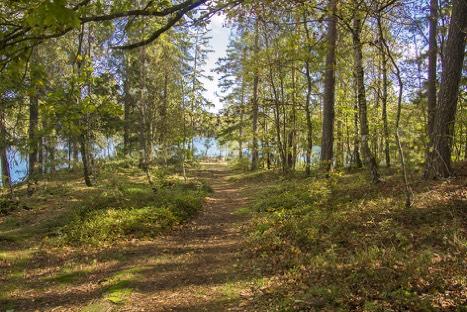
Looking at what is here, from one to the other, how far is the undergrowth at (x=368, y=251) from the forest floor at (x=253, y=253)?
3 cm

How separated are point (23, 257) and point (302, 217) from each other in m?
6.83

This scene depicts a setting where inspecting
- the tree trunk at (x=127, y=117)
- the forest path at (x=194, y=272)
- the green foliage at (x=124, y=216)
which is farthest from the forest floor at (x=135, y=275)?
the tree trunk at (x=127, y=117)

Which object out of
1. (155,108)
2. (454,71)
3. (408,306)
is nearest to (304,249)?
(408,306)

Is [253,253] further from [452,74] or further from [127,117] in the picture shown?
[127,117]

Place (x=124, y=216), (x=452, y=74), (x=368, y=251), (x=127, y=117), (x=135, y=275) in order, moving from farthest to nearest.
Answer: (x=127, y=117), (x=124, y=216), (x=452, y=74), (x=135, y=275), (x=368, y=251)

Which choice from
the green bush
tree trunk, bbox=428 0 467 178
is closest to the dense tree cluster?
tree trunk, bbox=428 0 467 178

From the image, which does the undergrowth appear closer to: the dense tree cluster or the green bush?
the dense tree cluster

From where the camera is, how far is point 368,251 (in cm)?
670

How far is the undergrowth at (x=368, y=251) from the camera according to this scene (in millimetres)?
5156

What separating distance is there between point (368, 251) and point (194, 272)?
3433mm

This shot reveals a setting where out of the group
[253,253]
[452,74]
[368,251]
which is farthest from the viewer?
[452,74]

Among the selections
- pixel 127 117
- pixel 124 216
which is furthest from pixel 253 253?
pixel 127 117

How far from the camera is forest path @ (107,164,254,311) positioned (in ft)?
21.4

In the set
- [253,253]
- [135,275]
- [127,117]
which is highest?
[127,117]
